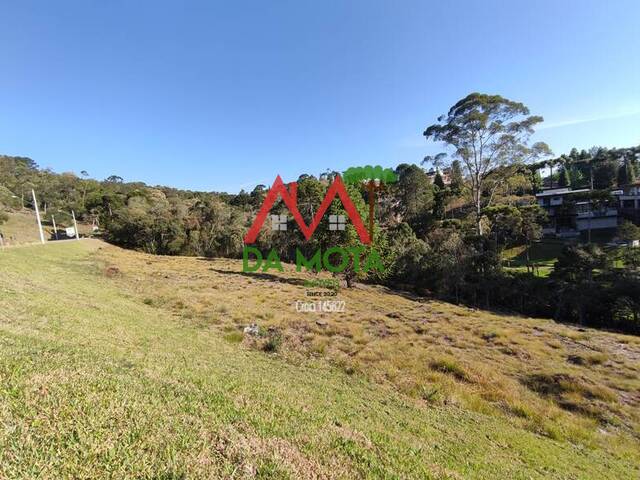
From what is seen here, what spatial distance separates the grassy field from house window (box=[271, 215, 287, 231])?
22854 millimetres

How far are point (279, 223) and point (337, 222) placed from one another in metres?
18.0

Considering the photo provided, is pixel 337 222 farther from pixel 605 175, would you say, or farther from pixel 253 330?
pixel 605 175

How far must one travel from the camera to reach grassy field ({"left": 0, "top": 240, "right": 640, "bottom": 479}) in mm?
2998

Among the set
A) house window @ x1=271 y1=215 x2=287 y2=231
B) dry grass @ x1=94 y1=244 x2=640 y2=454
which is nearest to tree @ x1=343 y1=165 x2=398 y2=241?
dry grass @ x1=94 y1=244 x2=640 y2=454

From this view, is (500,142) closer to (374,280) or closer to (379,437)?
(374,280)

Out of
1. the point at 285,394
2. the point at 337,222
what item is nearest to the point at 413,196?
the point at 337,222

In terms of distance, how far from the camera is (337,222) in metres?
22.2

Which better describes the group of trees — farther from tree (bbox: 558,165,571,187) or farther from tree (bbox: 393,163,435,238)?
tree (bbox: 558,165,571,187)

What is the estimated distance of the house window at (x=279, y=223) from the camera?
3875cm

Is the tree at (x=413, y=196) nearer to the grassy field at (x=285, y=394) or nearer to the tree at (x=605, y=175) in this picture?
the grassy field at (x=285, y=394)

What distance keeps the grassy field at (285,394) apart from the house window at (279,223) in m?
22.9

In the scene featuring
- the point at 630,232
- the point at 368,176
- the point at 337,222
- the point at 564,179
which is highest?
the point at 564,179

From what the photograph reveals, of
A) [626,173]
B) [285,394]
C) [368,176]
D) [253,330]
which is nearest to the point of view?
[285,394]

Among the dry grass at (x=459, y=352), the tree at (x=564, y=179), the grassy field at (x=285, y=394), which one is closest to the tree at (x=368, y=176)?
the dry grass at (x=459, y=352)
